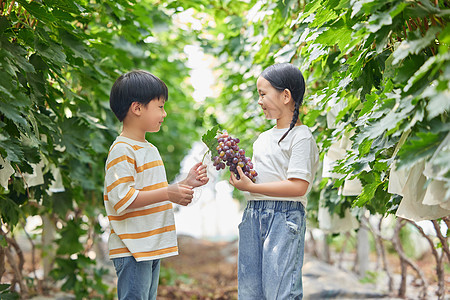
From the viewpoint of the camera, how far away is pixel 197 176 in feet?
7.16

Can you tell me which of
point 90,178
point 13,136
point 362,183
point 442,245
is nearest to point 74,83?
point 13,136

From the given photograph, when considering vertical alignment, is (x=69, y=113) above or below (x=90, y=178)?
above

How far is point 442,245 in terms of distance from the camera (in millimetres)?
3049

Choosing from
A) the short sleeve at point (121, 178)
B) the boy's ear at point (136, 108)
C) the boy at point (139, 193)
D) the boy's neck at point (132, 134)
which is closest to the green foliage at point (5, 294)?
the boy at point (139, 193)

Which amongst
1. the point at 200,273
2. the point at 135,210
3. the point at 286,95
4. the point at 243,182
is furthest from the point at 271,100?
the point at 200,273

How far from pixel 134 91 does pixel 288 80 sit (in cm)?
68

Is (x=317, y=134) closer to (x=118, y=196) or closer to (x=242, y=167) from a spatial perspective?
(x=242, y=167)

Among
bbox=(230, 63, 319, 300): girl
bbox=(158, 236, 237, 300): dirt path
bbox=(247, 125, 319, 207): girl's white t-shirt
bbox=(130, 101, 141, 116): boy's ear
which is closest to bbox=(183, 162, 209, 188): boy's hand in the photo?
bbox=(230, 63, 319, 300): girl

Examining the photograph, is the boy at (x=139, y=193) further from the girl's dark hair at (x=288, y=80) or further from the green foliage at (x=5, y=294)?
the green foliage at (x=5, y=294)

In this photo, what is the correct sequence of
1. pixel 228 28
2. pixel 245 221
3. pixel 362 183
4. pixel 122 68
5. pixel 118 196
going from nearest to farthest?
1. pixel 118 196
2. pixel 245 221
3. pixel 362 183
4. pixel 122 68
5. pixel 228 28

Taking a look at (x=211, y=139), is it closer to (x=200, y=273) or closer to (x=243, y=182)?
(x=243, y=182)

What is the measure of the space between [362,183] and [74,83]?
5.85ft

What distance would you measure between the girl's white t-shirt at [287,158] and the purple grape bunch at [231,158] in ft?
0.25

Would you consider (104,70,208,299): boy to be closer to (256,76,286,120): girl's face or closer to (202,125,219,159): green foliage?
(202,125,219,159): green foliage
